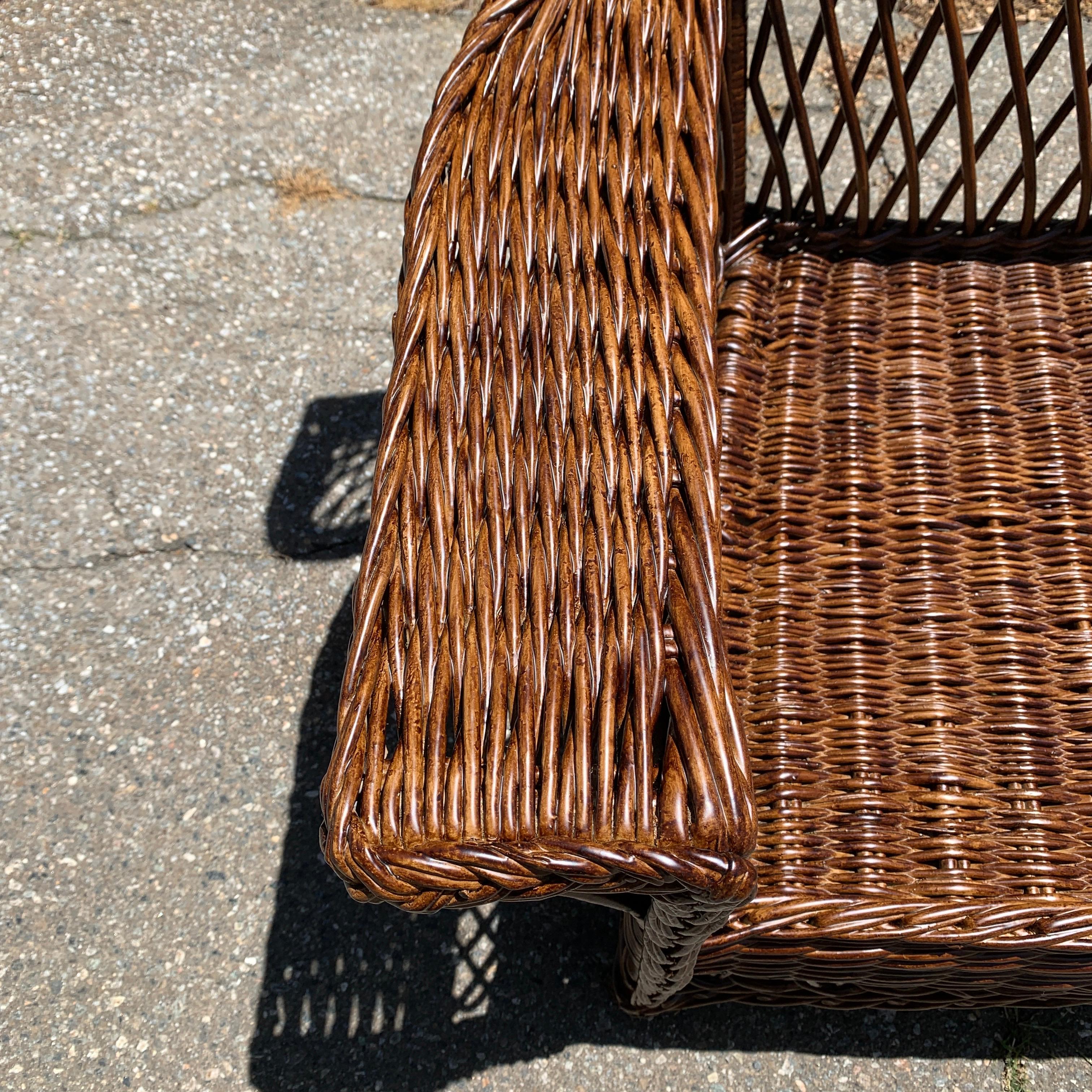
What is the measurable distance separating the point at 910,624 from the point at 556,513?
1.34 feet

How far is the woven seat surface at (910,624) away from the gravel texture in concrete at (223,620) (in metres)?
0.21

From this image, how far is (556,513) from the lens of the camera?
0.75m

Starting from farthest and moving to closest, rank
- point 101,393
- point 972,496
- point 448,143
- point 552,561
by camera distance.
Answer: point 101,393
point 972,496
point 448,143
point 552,561

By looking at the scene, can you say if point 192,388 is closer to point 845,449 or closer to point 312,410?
point 312,410

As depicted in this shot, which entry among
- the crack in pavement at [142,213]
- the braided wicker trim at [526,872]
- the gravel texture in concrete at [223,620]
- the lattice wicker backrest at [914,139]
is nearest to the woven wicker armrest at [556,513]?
the braided wicker trim at [526,872]

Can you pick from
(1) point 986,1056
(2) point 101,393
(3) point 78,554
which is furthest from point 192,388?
(1) point 986,1056

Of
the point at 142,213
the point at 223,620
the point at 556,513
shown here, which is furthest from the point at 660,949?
the point at 142,213

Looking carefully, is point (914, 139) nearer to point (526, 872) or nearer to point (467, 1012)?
point (526, 872)

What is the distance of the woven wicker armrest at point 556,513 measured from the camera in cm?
64

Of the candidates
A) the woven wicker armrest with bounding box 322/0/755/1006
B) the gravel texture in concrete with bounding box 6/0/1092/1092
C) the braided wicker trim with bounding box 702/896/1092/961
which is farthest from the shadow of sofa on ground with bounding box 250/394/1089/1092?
the braided wicker trim with bounding box 702/896/1092/961

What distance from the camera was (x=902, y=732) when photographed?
0.90 meters

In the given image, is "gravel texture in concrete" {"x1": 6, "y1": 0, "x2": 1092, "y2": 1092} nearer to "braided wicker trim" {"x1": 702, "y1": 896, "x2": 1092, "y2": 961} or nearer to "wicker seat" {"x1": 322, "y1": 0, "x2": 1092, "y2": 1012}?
"wicker seat" {"x1": 322, "y1": 0, "x2": 1092, "y2": 1012}

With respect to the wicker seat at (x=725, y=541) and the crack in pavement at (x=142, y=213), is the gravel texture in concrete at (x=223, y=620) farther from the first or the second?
the wicker seat at (x=725, y=541)

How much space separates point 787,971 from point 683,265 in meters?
0.66
